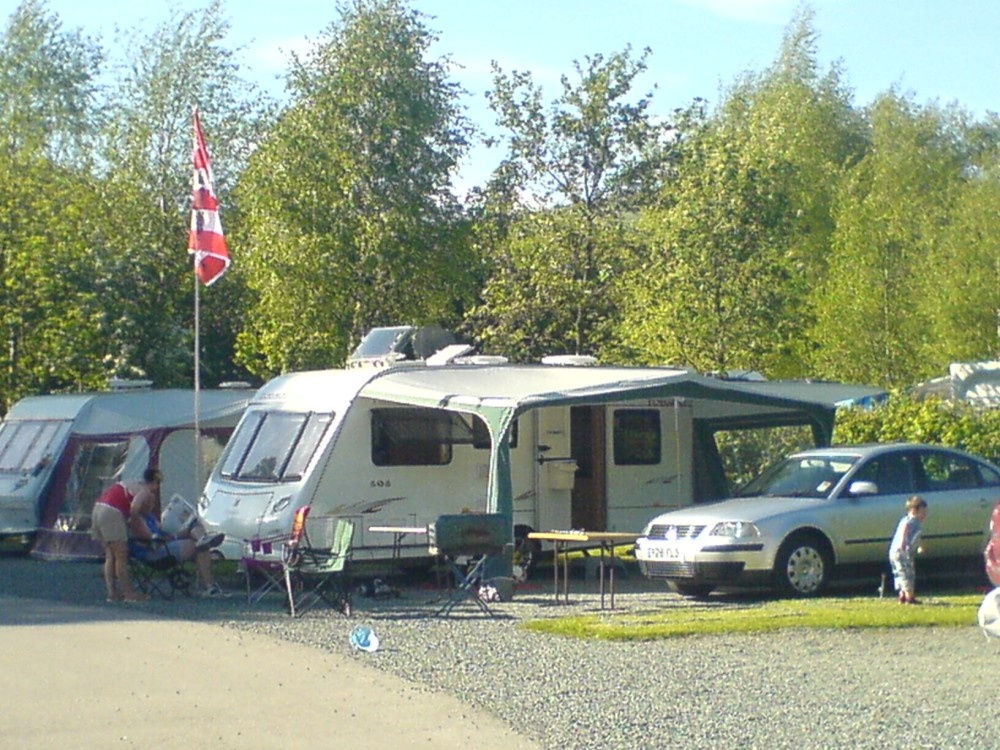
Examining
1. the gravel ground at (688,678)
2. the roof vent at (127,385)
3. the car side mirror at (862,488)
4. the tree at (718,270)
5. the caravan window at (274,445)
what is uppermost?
the tree at (718,270)

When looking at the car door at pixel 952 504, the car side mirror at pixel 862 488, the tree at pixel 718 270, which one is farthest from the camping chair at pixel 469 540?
the tree at pixel 718 270

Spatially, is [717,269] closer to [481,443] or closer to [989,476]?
[481,443]

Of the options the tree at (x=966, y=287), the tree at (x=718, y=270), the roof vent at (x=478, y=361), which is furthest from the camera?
the tree at (x=966, y=287)

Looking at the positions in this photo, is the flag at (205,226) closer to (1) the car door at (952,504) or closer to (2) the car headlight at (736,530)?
(2) the car headlight at (736,530)

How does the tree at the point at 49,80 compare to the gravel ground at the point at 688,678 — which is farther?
the tree at the point at 49,80

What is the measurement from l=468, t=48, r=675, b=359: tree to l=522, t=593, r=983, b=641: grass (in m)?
15.8

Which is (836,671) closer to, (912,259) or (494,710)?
(494,710)

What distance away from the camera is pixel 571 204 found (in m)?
30.8

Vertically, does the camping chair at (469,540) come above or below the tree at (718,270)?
below

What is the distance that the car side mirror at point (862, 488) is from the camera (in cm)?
1622

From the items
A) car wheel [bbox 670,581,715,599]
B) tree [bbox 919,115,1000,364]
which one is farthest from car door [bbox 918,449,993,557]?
tree [bbox 919,115,1000,364]

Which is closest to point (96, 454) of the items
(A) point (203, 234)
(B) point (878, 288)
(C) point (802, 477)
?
(A) point (203, 234)

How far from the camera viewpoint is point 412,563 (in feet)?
60.4

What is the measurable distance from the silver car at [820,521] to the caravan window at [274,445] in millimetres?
3888
